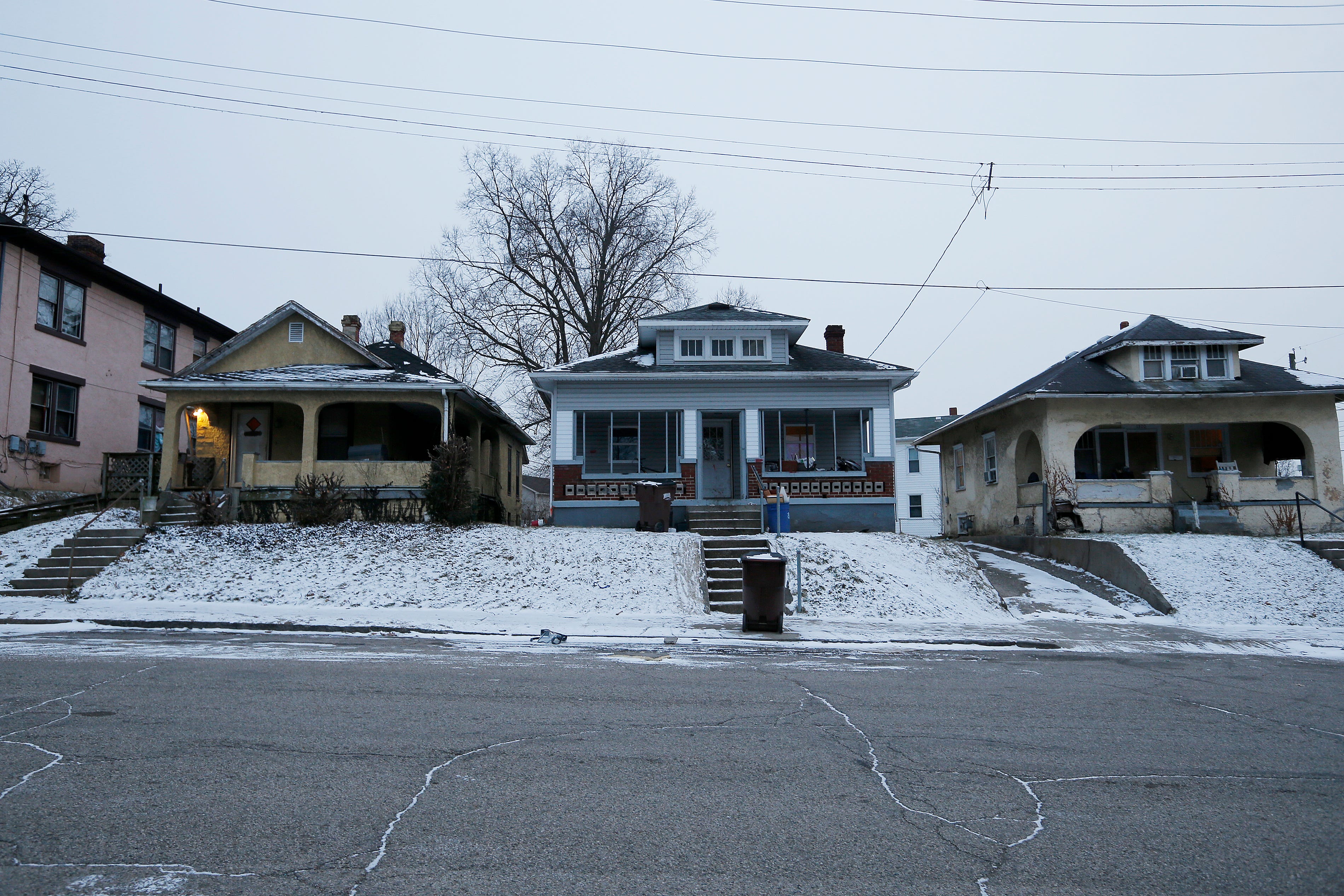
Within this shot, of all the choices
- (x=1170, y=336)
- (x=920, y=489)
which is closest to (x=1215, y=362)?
(x=1170, y=336)

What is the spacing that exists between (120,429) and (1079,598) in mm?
25658

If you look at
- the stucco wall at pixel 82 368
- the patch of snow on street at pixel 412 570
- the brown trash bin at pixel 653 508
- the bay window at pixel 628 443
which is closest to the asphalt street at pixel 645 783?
the patch of snow on street at pixel 412 570

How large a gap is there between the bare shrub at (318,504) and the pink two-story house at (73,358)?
8.11 meters

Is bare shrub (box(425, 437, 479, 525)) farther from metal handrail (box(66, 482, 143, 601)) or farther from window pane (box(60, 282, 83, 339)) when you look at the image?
window pane (box(60, 282, 83, 339))

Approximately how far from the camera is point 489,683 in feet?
26.2

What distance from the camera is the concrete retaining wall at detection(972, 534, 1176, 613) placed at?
16.6 metres

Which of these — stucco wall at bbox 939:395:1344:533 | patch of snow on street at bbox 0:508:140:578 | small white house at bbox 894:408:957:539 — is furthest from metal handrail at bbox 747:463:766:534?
small white house at bbox 894:408:957:539

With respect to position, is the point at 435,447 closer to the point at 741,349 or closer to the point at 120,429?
the point at 741,349

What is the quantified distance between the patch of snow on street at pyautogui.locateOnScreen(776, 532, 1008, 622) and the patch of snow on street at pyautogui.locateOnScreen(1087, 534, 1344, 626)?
3.31 metres

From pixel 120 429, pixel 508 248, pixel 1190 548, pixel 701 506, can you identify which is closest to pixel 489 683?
pixel 701 506

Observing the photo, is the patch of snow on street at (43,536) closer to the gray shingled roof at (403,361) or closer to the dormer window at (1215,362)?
the gray shingled roof at (403,361)

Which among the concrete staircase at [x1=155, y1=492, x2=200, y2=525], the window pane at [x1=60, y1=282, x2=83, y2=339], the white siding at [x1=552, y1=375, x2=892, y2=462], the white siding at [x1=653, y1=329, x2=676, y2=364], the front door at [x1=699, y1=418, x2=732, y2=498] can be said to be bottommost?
the concrete staircase at [x1=155, y1=492, x2=200, y2=525]

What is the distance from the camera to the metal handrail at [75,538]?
1488 cm

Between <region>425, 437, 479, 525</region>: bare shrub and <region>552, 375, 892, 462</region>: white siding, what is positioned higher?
<region>552, 375, 892, 462</region>: white siding
